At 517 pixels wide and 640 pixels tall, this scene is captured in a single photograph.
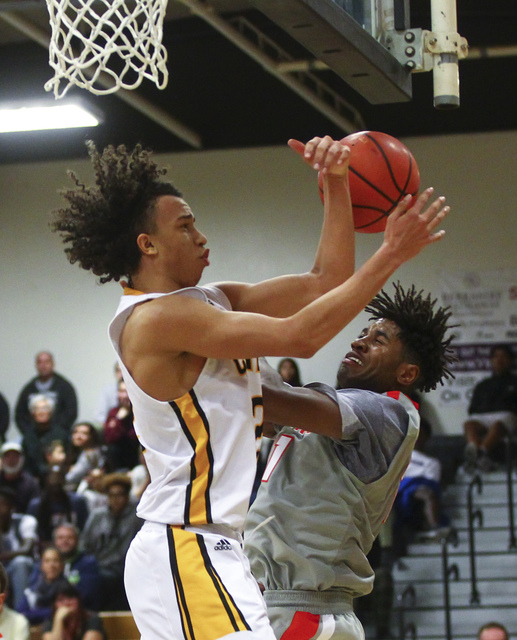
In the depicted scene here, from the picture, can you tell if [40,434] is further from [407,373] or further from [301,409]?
[301,409]

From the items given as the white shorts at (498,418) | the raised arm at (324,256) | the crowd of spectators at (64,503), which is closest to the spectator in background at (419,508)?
the white shorts at (498,418)

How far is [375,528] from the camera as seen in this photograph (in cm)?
327

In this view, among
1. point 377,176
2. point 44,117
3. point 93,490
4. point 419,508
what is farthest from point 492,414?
point 377,176

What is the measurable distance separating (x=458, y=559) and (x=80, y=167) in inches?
233

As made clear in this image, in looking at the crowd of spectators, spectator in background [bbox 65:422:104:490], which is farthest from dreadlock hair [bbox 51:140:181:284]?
spectator in background [bbox 65:422:104:490]

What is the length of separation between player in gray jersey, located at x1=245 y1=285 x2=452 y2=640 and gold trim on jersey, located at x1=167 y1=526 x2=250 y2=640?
1.78 ft

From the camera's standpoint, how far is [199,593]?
2486mm

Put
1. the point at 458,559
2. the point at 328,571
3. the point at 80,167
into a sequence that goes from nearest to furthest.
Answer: the point at 328,571 < the point at 458,559 < the point at 80,167

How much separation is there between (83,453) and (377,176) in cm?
697

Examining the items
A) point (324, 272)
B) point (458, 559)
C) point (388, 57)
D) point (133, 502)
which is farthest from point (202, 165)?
point (324, 272)

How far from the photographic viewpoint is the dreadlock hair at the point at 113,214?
110 inches

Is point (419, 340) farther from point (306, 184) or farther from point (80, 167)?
point (80, 167)

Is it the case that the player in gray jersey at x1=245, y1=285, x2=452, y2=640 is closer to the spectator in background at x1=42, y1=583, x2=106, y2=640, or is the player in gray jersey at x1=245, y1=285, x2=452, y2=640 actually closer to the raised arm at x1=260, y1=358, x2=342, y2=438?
the raised arm at x1=260, y1=358, x2=342, y2=438

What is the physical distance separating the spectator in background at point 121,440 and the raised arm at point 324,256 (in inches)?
251
